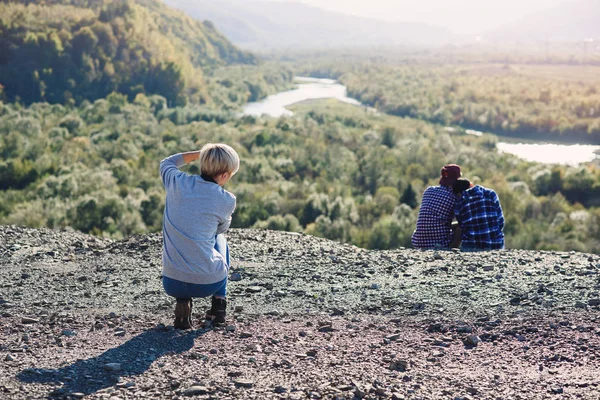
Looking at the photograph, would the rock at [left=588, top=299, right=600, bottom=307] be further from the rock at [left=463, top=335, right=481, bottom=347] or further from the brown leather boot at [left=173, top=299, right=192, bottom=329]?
the brown leather boot at [left=173, top=299, right=192, bottom=329]

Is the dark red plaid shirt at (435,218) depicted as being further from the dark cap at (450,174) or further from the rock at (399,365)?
the rock at (399,365)

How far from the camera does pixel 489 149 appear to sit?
54.2 meters

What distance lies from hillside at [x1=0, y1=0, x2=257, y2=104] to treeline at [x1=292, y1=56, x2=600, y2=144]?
28075 millimetres

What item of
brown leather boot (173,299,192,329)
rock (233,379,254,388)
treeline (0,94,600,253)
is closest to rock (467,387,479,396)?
rock (233,379,254,388)

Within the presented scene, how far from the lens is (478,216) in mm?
6996

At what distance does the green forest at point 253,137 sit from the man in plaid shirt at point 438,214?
15.1m

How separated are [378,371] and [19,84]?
211 feet

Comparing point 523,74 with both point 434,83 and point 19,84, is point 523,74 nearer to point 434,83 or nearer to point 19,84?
point 434,83

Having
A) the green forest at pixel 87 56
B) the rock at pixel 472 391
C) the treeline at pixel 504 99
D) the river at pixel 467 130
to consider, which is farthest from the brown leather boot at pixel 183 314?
the green forest at pixel 87 56

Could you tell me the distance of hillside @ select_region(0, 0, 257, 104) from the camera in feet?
204

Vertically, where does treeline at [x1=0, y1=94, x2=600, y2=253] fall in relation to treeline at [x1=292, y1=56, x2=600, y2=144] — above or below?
below

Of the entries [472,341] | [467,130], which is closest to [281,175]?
[472,341]

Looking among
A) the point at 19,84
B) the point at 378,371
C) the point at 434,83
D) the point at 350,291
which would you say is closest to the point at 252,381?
the point at 378,371

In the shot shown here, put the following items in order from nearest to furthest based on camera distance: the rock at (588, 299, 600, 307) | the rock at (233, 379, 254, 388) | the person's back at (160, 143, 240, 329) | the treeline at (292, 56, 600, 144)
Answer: the rock at (233, 379, 254, 388) → the person's back at (160, 143, 240, 329) → the rock at (588, 299, 600, 307) → the treeline at (292, 56, 600, 144)
